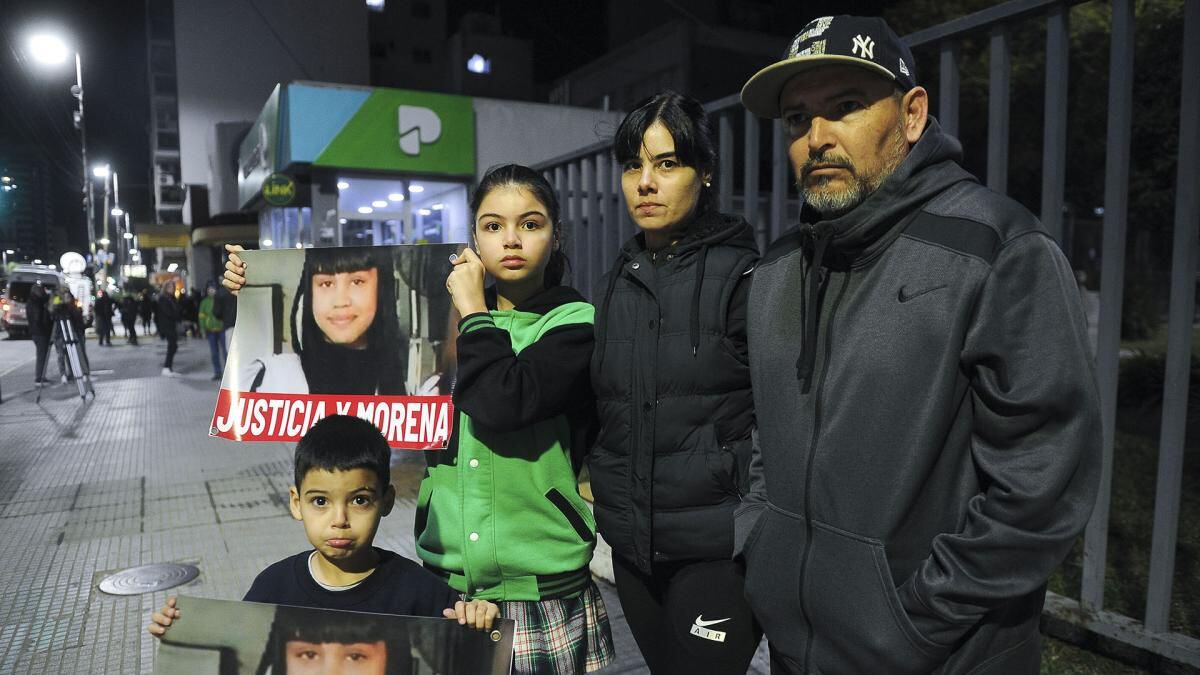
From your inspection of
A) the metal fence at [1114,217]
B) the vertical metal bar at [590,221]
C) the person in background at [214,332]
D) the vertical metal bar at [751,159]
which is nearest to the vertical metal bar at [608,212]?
the vertical metal bar at [590,221]

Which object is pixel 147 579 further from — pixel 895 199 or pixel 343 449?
pixel 895 199

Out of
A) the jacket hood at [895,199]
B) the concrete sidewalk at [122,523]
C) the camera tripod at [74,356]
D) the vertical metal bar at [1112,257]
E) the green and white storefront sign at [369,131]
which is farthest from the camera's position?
the green and white storefront sign at [369,131]

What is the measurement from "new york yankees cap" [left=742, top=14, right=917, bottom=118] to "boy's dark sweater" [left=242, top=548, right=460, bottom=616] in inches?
59.0

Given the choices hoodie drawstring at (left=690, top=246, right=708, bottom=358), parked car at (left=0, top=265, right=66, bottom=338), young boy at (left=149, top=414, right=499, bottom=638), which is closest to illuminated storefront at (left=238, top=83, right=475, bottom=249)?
young boy at (left=149, top=414, right=499, bottom=638)

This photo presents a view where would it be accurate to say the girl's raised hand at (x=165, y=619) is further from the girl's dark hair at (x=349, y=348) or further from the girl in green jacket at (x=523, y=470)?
the girl's dark hair at (x=349, y=348)

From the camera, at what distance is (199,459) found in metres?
7.73

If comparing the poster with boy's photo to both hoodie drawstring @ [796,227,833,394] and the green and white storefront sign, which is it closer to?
hoodie drawstring @ [796,227,833,394]

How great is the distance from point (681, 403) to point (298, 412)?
124 cm

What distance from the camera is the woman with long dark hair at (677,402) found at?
1898 mm

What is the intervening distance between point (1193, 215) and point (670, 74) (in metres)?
27.7

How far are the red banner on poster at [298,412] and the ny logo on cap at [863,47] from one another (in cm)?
145

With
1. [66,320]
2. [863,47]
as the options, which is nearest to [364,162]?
[66,320]

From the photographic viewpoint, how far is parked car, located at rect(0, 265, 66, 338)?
2752 cm

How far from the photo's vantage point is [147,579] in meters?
4.50
